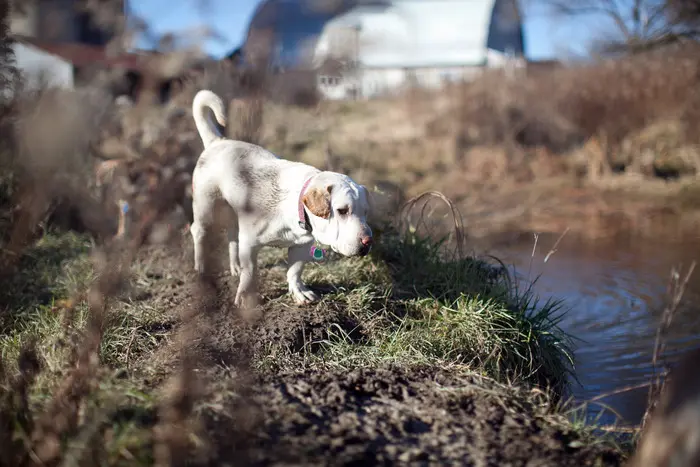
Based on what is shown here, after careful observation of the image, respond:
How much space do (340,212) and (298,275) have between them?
35.4 inches

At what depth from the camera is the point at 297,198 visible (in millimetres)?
3936

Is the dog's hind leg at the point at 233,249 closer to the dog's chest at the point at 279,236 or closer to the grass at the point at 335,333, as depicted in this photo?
the grass at the point at 335,333

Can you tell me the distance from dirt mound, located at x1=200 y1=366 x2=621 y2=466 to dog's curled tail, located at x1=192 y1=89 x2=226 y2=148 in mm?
→ 2072

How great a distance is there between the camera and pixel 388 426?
9.59ft

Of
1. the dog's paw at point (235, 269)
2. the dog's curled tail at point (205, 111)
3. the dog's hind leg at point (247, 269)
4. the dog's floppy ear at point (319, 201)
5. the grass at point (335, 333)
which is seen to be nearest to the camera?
the grass at point (335, 333)

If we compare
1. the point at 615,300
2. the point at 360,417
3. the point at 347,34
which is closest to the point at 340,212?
the point at 360,417

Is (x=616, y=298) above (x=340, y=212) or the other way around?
the other way around

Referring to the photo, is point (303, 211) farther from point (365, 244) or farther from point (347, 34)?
point (347, 34)

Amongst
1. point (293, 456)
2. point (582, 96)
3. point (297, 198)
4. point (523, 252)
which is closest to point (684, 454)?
point (293, 456)

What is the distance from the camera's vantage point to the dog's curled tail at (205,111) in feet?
15.2

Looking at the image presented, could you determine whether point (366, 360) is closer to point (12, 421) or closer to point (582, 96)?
point (12, 421)

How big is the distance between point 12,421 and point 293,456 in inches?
46.5

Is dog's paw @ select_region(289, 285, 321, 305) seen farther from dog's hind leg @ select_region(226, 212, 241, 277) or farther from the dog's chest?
dog's hind leg @ select_region(226, 212, 241, 277)

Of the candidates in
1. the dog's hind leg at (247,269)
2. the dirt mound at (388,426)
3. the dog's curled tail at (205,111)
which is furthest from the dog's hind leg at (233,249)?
the dirt mound at (388,426)
